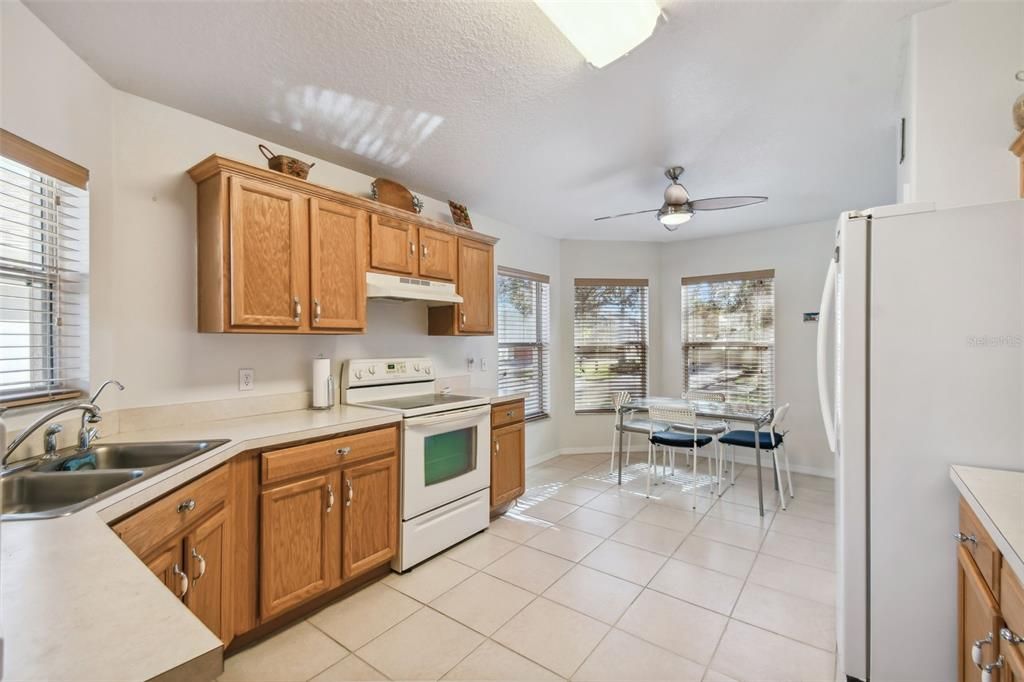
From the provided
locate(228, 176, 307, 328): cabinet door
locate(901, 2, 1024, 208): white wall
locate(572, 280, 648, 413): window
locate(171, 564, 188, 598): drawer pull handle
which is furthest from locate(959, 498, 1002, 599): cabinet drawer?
locate(572, 280, 648, 413): window

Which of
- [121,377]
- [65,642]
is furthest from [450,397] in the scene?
[65,642]

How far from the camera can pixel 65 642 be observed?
2.17 feet

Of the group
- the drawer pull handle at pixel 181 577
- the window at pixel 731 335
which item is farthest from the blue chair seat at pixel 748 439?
the drawer pull handle at pixel 181 577

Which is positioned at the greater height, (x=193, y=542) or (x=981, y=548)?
(x=981, y=548)

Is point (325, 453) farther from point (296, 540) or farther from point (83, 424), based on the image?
point (83, 424)

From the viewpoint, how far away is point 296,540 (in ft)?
6.96

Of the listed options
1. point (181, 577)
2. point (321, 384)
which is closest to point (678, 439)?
point (321, 384)

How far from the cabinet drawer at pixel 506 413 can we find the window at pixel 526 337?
3.03ft

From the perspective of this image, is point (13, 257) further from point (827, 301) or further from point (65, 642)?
point (827, 301)

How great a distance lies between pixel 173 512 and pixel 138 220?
1462 mm

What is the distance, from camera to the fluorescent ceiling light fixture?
1.63 meters

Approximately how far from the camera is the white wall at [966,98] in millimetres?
1746

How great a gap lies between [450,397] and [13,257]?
2.21 meters

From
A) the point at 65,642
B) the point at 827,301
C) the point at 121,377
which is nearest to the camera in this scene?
the point at 65,642
